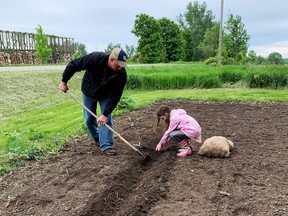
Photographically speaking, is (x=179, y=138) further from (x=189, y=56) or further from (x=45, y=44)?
(x=189, y=56)

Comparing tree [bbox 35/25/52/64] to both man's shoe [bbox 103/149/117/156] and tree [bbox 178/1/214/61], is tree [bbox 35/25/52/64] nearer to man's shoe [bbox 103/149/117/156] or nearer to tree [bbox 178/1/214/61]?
man's shoe [bbox 103/149/117/156]

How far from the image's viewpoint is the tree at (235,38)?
27.7m

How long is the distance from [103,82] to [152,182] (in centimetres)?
169

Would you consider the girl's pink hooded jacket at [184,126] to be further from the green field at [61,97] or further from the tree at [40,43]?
the tree at [40,43]

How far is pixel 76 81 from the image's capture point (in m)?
13.9

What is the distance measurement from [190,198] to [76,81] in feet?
36.2

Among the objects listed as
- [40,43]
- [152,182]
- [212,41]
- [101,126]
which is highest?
[212,41]

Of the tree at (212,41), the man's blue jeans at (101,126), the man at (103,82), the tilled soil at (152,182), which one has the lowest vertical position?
the tilled soil at (152,182)

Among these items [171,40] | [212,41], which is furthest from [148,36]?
[212,41]

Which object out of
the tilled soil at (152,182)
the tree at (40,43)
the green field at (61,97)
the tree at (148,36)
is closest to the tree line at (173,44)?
the tree at (148,36)

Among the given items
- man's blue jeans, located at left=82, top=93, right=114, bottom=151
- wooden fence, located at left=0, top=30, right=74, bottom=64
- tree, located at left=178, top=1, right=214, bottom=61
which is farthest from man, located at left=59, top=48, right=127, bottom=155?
tree, located at left=178, top=1, right=214, bottom=61

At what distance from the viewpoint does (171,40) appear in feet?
155

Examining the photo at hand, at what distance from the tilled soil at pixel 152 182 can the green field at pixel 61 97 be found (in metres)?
0.49

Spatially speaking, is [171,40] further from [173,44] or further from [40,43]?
[40,43]
